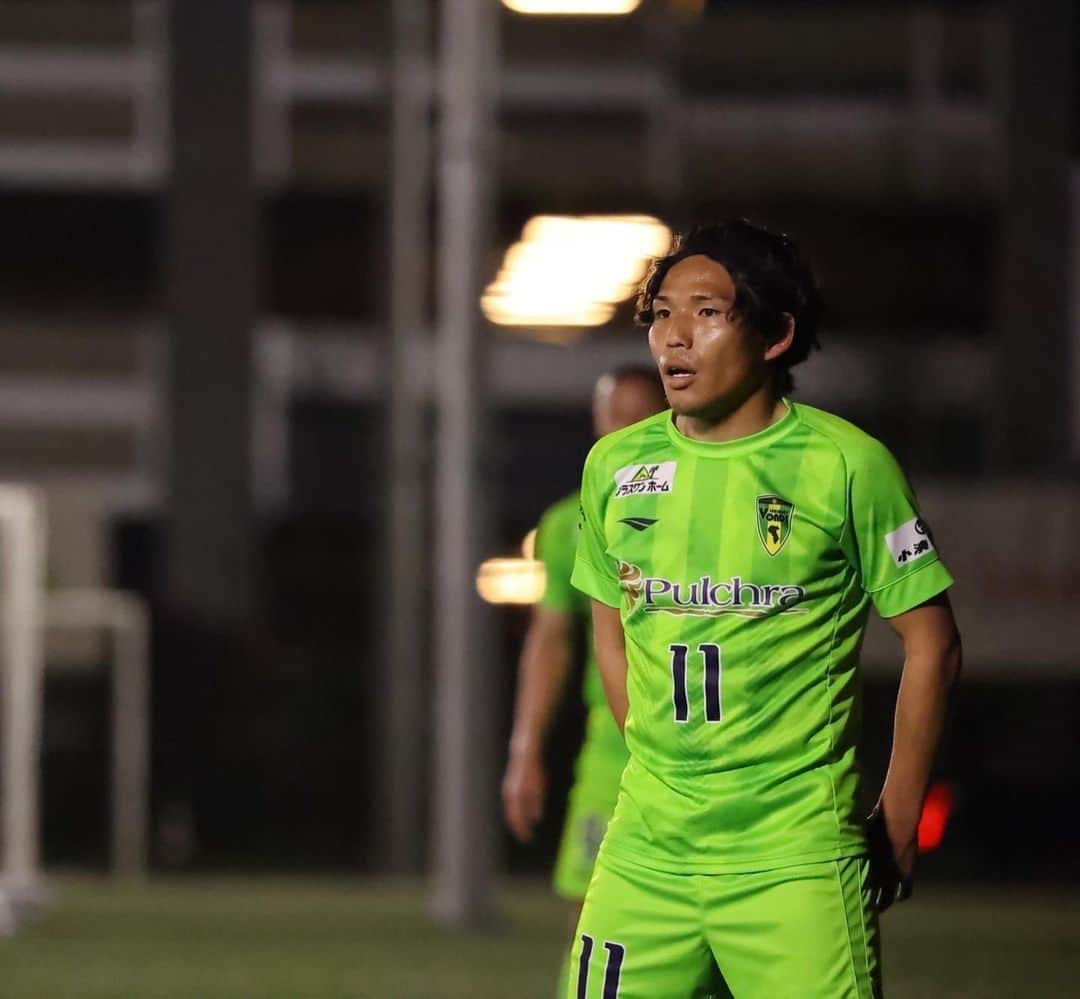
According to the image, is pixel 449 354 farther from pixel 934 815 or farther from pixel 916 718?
pixel 916 718

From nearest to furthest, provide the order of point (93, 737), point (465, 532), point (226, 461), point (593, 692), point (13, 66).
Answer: point (593, 692) → point (465, 532) → point (93, 737) → point (226, 461) → point (13, 66)

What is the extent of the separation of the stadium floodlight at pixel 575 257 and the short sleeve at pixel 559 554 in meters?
11.7

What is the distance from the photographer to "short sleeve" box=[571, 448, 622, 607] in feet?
13.9

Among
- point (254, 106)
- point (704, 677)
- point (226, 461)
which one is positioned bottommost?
point (226, 461)

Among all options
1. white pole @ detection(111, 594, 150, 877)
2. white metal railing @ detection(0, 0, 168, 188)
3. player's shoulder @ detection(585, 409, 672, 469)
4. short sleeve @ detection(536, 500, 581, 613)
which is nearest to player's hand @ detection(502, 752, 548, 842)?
short sleeve @ detection(536, 500, 581, 613)

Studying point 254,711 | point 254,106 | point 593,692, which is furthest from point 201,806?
point 593,692

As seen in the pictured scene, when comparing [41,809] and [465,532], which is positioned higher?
[465,532]

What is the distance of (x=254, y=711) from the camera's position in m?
18.9

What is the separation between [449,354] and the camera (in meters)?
12.3

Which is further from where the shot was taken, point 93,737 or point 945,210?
point 945,210

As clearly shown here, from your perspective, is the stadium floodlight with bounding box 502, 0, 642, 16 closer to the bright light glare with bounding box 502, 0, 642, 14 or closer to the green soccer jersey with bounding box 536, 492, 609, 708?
the bright light glare with bounding box 502, 0, 642, 14

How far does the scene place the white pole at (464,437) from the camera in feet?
39.9

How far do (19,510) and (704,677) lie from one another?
362 inches

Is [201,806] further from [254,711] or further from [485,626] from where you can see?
[485,626]
